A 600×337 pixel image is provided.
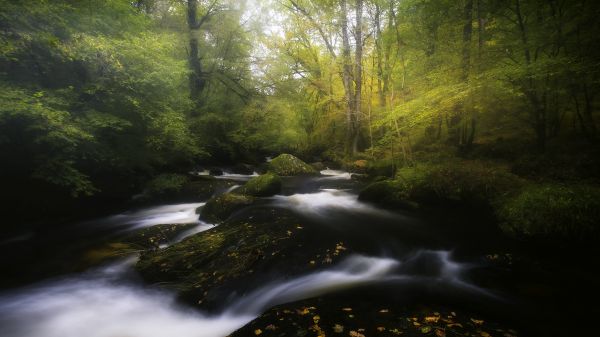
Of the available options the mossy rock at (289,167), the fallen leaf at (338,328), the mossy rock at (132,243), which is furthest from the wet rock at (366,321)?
the mossy rock at (289,167)

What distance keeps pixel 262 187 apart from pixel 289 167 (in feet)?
23.7

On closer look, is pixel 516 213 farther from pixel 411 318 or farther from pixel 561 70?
pixel 411 318

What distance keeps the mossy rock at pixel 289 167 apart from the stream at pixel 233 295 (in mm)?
9975

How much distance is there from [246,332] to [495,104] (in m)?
13.3

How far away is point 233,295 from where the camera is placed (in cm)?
484

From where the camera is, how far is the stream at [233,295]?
4.40m

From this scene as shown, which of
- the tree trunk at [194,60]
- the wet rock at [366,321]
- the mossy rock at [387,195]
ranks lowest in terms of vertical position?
the wet rock at [366,321]

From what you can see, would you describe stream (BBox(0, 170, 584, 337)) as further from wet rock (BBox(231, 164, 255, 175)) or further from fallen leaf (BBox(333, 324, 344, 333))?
wet rock (BBox(231, 164, 255, 175))

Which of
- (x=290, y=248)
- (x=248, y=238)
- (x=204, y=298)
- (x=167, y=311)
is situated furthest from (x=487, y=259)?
(x=167, y=311)

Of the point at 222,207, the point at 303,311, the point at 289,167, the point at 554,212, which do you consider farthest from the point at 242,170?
the point at 554,212

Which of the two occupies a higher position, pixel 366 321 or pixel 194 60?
pixel 194 60

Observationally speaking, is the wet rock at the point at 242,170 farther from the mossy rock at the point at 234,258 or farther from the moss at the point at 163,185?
the mossy rock at the point at 234,258

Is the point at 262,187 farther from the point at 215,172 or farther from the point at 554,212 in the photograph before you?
the point at 554,212

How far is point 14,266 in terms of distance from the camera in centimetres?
633
